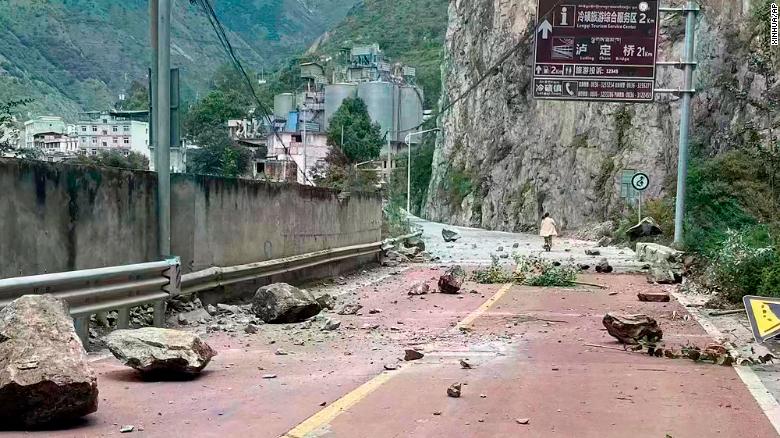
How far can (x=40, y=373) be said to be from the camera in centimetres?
511

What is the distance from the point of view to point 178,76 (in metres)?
10.3

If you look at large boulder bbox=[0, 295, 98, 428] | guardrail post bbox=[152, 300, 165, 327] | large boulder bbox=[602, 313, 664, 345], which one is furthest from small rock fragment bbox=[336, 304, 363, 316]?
large boulder bbox=[0, 295, 98, 428]

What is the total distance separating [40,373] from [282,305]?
18.0 feet

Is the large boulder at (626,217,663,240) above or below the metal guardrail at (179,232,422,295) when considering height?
below

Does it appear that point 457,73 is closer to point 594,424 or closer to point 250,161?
point 250,161

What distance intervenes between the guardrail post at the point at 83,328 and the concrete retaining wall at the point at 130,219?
69 cm

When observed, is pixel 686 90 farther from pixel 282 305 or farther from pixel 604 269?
pixel 282 305

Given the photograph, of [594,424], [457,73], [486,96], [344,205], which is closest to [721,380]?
[594,424]

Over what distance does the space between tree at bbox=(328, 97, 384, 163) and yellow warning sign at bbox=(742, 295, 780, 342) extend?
66223mm

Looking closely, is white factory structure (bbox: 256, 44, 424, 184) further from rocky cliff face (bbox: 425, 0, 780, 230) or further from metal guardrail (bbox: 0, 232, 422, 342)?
metal guardrail (bbox: 0, 232, 422, 342)

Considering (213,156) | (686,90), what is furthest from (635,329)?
(213,156)

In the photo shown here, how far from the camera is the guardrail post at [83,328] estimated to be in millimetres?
8008

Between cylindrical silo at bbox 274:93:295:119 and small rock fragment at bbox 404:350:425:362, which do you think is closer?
small rock fragment at bbox 404:350:425:362

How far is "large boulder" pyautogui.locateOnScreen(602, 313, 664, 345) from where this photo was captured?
29.4 ft
